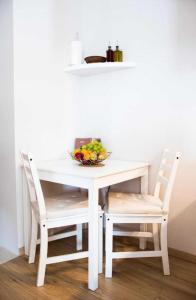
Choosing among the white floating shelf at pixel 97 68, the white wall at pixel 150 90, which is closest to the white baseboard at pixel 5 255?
the white wall at pixel 150 90

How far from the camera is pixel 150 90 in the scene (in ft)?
6.98

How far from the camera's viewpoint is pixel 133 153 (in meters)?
2.26

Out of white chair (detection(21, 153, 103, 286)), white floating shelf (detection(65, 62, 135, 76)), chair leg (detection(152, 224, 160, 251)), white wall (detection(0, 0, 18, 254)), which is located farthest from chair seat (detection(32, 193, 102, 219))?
white floating shelf (detection(65, 62, 135, 76))

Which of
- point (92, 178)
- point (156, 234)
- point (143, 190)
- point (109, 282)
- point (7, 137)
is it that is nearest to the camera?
point (92, 178)

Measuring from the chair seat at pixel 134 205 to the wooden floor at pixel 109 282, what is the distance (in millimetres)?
464

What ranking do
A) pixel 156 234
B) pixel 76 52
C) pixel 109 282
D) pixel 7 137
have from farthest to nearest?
pixel 76 52, pixel 7 137, pixel 156 234, pixel 109 282

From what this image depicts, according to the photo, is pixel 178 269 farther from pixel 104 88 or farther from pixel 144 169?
pixel 104 88

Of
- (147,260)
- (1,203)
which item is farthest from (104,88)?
(147,260)

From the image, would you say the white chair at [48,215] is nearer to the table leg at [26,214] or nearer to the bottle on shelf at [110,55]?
the table leg at [26,214]

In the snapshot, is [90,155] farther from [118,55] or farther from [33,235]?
[118,55]

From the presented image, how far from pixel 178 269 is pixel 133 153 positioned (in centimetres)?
98

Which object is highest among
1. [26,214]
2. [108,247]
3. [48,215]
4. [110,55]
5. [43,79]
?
[110,55]

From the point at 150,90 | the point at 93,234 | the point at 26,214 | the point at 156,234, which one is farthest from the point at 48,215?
the point at 150,90

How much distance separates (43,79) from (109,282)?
166cm
